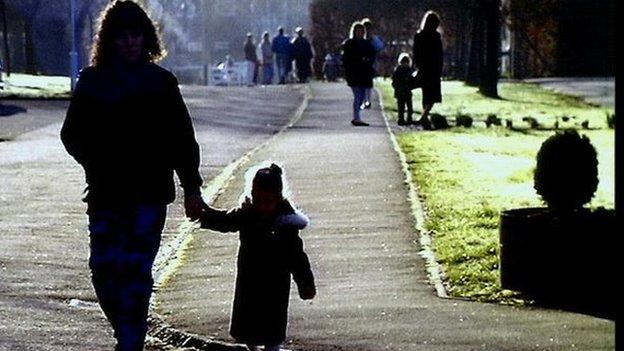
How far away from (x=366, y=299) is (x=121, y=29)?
3.24 metres

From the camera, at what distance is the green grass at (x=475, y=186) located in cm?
1145

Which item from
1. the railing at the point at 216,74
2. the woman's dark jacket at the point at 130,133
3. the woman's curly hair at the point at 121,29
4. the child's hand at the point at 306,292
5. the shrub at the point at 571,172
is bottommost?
the railing at the point at 216,74

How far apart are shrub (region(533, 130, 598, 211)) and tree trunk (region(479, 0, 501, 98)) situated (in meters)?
28.7

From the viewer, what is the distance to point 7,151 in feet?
79.7

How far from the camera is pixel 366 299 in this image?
10.8 meters

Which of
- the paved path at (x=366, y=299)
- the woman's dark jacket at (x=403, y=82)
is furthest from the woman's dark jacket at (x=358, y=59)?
the paved path at (x=366, y=299)

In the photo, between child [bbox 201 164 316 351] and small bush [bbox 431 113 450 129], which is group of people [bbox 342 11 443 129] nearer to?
small bush [bbox 431 113 450 129]

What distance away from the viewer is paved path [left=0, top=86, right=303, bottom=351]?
1030 centimetres

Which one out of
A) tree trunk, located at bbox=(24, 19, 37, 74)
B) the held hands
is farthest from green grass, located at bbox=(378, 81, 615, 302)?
tree trunk, located at bbox=(24, 19, 37, 74)

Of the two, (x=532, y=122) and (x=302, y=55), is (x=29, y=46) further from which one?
(x=532, y=122)

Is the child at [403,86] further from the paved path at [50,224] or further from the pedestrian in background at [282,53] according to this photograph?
the pedestrian in background at [282,53]

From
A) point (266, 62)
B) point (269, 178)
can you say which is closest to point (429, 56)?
point (269, 178)

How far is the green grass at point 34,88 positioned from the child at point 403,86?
1122 centimetres

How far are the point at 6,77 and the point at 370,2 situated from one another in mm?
25428
